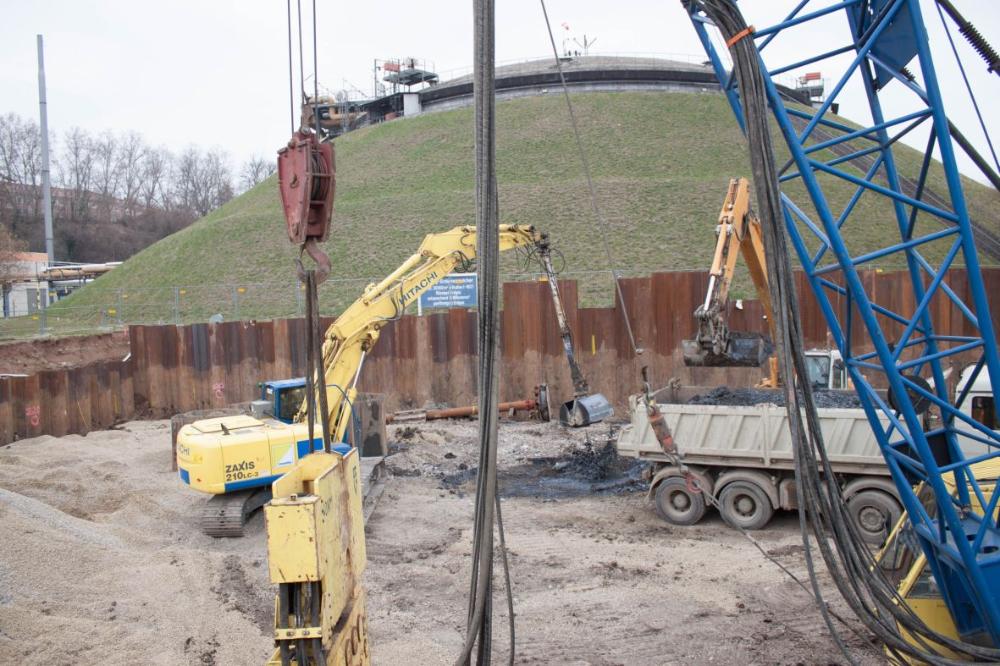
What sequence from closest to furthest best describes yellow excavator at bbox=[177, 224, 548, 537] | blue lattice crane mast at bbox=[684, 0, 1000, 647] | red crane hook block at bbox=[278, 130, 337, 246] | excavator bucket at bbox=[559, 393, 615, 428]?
1. red crane hook block at bbox=[278, 130, 337, 246]
2. blue lattice crane mast at bbox=[684, 0, 1000, 647]
3. yellow excavator at bbox=[177, 224, 548, 537]
4. excavator bucket at bbox=[559, 393, 615, 428]

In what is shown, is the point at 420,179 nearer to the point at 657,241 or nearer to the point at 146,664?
the point at 657,241

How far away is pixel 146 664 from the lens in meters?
7.20

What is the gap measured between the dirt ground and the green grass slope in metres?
2.50

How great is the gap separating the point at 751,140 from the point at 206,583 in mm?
7439

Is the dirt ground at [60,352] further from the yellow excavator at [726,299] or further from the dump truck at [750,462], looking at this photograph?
the yellow excavator at [726,299]

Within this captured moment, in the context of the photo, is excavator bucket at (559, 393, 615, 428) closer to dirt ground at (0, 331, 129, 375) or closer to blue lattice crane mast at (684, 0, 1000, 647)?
blue lattice crane mast at (684, 0, 1000, 647)

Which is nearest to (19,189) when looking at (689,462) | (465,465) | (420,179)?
(420,179)

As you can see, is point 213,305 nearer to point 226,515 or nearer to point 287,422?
point 287,422

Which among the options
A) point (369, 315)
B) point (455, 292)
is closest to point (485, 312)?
point (369, 315)

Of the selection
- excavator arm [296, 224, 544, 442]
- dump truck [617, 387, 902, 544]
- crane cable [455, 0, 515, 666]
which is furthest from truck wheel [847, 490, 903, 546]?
crane cable [455, 0, 515, 666]

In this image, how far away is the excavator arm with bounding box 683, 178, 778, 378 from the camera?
1151 centimetres

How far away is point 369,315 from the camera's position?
41.8ft

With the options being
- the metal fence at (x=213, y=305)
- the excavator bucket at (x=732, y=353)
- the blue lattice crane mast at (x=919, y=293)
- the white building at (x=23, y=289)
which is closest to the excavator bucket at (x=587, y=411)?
the excavator bucket at (x=732, y=353)

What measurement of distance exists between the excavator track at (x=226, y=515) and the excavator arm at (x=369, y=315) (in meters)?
1.50
